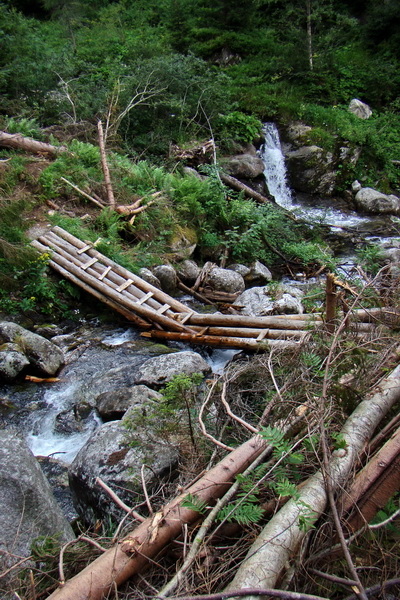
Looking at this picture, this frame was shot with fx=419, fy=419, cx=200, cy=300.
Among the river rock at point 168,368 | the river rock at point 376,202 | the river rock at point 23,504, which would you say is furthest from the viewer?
the river rock at point 376,202

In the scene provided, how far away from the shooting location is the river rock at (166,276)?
26.1ft

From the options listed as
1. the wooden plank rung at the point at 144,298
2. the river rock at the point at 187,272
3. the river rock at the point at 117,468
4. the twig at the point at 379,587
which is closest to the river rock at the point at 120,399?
the river rock at the point at 117,468

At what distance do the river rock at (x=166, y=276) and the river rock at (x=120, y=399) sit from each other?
130 inches

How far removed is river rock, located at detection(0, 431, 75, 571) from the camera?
8.16 feet

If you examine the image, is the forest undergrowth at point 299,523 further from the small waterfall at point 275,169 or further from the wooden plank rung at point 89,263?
the small waterfall at point 275,169

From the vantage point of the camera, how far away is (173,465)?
3.23 metres

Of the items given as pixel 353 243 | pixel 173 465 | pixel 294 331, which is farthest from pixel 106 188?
pixel 173 465

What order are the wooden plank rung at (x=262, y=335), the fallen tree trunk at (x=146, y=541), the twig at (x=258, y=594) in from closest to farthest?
the twig at (x=258, y=594) < the fallen tree trunk at (x=146, y=541) < the wooden plank rung at (x=262, y=335)

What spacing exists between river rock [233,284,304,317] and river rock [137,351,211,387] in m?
1.52

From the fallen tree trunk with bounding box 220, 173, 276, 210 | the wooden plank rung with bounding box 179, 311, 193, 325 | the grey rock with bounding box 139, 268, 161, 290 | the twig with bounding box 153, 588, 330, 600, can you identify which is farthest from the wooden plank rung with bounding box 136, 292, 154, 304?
the fallen tree trunk with bounding box 220, 173, 276, 210

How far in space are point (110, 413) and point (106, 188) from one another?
583 centimetres

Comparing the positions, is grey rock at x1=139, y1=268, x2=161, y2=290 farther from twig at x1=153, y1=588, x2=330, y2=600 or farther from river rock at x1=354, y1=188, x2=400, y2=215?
river rock at x1=354, y1=188, x2=400, y2=215

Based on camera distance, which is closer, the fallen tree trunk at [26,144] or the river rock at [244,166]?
the fallen tree trunk at [26,144]

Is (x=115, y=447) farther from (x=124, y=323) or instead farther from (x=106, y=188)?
(x=106, y=188)
